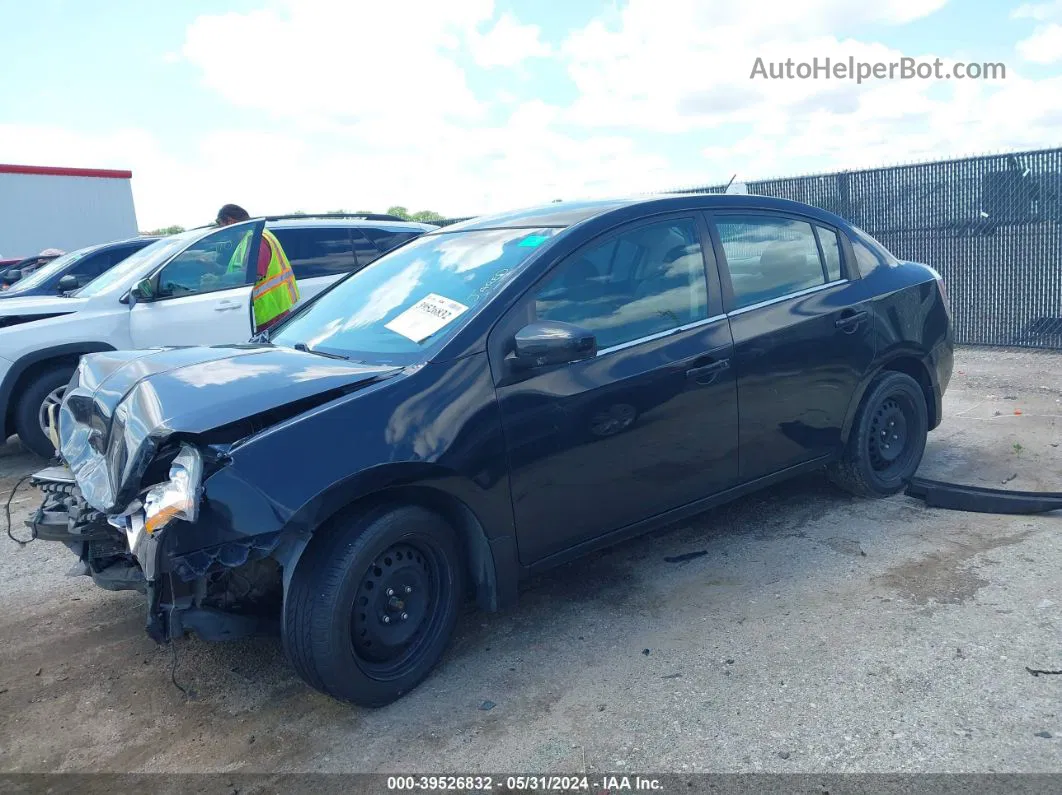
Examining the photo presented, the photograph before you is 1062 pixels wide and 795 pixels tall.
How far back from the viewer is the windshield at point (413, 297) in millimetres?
3637

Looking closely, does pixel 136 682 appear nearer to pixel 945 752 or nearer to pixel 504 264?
pixel 504 264

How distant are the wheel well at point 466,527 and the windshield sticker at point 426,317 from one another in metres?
0.66

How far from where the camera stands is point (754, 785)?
8.83ft

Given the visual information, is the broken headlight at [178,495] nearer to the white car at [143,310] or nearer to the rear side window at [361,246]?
the white car at [143,310]

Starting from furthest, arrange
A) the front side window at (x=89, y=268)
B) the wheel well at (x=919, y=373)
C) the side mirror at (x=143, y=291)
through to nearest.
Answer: the front side window at (x=89, y=268), the side mirror at (x=143, y=291), the wheel well at (x=919, y=373)

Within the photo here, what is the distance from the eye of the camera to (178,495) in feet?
9.54

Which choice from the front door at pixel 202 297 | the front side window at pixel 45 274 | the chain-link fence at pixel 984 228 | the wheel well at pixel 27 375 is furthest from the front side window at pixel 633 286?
the front side window at pixel 45 274

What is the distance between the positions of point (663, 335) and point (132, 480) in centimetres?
228

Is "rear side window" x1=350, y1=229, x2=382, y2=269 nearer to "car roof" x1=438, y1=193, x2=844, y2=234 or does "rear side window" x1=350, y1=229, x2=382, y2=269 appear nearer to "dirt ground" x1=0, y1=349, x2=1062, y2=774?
"car roof" x1=438, y1=193, x2=844, y2=234

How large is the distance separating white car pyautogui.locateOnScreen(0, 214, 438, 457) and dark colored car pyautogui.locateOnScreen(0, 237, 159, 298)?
0.55 meters

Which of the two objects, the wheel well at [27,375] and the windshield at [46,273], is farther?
the windshield at [46,273]

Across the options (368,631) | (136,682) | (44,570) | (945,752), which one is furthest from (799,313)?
(44,570)

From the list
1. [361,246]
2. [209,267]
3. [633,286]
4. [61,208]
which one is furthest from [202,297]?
[61,208]

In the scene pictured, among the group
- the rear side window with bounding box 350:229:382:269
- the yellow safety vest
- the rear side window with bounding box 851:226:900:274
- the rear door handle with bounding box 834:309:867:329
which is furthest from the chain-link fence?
the yellow safety vest
